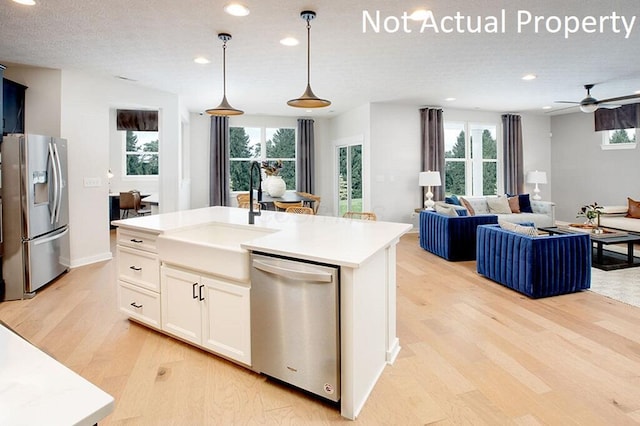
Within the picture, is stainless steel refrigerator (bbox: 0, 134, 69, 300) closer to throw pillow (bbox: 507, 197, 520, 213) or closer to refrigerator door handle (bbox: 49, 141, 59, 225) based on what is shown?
refrigerator door handle (bbox: 49, 141, 59, 225)

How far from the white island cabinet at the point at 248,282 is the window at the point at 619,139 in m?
7.33

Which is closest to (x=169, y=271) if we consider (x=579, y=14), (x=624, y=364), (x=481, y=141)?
(x=624, y=364)

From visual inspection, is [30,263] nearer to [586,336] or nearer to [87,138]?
[87,138]

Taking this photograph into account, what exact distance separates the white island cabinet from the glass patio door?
199 inches

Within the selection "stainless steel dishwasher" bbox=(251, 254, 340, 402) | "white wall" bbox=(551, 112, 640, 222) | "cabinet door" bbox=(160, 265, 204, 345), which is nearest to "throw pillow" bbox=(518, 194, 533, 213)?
"white wall" bbox=(551, 112, 640, 222)

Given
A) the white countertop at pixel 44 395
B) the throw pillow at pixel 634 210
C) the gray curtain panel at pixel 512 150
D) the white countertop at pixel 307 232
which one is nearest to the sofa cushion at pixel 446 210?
the white countertop at pixel 307 232

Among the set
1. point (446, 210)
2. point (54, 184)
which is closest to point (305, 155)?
point (446, 210)

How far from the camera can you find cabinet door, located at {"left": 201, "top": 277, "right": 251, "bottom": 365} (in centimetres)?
223

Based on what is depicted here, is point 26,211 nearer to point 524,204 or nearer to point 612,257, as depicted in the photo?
point 612,257

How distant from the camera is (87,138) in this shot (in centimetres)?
496

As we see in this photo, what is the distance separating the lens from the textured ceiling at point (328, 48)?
9.93 ft

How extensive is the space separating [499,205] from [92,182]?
6.85m

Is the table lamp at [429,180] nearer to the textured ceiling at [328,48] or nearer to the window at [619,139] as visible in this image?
the textured ceiling at [328,48]

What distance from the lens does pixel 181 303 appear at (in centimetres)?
259
